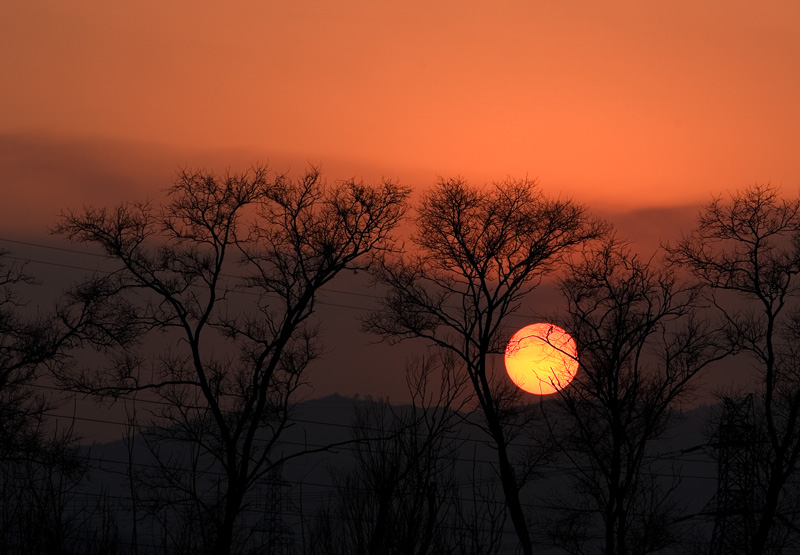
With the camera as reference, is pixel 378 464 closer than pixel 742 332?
Yes

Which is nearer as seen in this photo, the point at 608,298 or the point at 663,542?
the point at 608,298

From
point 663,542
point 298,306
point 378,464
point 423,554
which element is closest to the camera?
point 423,554

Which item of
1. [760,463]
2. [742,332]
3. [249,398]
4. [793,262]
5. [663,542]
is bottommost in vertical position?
[663,542]

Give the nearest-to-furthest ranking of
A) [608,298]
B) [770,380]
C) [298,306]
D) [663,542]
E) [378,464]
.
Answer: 1. [378,464]
2. [770,380]
3. [298,306]
4. [608,298]
5. [663,542]

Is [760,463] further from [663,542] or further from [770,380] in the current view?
[663,542]

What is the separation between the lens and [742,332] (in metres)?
30.9

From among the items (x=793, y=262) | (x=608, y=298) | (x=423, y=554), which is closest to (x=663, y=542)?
(x=608, y=298)

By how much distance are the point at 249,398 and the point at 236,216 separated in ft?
20.6

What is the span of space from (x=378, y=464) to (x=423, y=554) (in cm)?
389

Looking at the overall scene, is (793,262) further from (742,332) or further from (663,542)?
(663,542)

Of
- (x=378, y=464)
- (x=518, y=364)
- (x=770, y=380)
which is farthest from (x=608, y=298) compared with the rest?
(x=378, y=464)

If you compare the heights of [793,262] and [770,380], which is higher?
[793,262]

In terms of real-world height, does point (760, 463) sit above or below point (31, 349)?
below

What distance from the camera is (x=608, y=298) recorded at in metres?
34.4
